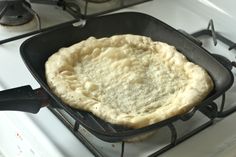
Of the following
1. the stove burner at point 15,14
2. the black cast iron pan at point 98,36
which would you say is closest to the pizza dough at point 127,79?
the black cast iron pan at point 98,36

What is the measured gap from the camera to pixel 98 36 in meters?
0.82

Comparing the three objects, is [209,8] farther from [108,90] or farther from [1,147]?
[1,147]

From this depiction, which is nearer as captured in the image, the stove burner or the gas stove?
the gas stove

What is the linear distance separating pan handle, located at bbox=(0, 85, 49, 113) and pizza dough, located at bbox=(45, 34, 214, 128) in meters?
0.03

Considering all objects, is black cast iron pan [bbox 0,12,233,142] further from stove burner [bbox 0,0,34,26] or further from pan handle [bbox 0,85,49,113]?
stove burner [bbox 0,0,34,26]

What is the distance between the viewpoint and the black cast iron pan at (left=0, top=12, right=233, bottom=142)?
0.60 metres

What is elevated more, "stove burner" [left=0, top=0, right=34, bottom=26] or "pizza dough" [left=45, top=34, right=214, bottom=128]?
"pizza dough" [left=45, top=34, right=214, bottom=128]

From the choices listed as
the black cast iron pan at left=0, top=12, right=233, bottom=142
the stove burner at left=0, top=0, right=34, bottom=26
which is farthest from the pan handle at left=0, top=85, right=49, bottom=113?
the stove burner at left=0, top=0, right=34, bottom=26

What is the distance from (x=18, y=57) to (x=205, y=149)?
40 centimetres

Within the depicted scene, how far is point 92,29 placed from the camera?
0.82m

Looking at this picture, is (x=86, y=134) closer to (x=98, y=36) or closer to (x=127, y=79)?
(x=127, y=79)

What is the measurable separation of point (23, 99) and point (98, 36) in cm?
26

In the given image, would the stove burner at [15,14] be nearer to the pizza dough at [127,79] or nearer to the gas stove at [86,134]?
the gas stove at [86,134]

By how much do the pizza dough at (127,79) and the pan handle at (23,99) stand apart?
0.03 meters
